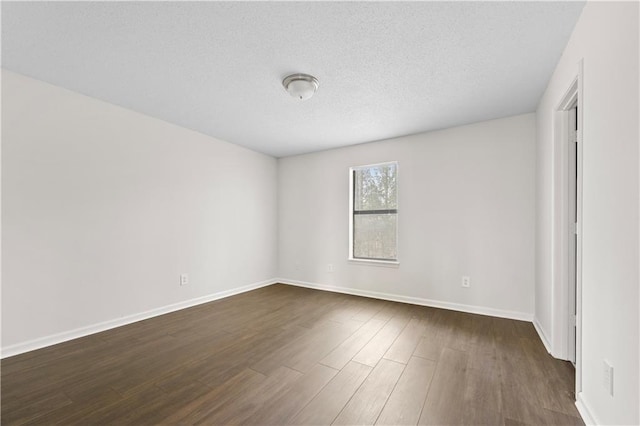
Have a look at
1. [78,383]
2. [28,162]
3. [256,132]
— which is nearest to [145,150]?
[28,162]

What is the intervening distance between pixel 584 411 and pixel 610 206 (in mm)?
1199

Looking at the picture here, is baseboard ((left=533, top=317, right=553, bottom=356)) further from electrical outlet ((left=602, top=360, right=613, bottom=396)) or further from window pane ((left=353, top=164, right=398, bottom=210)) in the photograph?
window pane ((left=353, top=164, right=398, bottom=210))

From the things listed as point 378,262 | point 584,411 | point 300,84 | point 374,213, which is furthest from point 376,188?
point 584,411

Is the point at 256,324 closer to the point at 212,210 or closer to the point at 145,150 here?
the point at 212,210

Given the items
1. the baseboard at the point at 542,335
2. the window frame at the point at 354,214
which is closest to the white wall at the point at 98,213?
the window frame at the point at 354,214

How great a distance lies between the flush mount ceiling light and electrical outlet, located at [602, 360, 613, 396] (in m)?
2.55

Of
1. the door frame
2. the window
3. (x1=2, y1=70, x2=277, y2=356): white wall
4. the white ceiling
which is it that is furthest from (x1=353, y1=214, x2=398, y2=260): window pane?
(x1=2, y1=70, x2=277, y2=356): white wall

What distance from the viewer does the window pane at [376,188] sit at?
159 inches

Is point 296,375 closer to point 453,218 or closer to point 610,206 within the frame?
point 610,206

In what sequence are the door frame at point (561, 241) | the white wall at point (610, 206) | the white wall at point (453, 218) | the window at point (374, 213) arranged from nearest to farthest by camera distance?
the white wall at point (610, 206)
the door frame at point (561, 241)
the white wall at point (453, 218)
the window at point (374, 213)

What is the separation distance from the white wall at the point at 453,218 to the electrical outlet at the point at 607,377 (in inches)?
77.3

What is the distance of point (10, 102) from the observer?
2.23 meters

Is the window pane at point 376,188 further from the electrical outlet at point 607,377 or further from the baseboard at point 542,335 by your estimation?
the electrical outlet at point 607,377

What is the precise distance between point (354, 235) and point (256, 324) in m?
2.12
